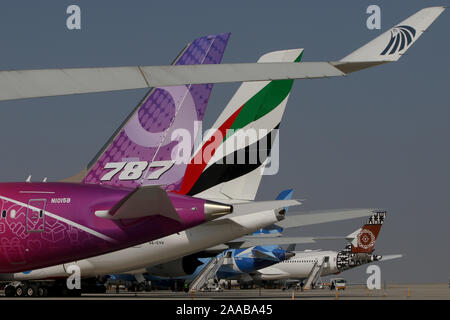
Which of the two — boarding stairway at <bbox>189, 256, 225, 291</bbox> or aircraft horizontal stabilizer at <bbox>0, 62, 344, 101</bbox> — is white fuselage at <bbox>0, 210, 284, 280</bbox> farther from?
boarding stairway at <bbox>189, 256, 225, 291</bbox>

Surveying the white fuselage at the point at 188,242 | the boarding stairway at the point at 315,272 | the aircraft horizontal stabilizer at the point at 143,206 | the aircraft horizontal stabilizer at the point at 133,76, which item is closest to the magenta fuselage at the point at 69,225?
the aircraft horizontal stabilizer at the point at 143,206

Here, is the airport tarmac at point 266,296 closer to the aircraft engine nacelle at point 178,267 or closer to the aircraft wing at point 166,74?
the aircraft engine nacelle at point 178,267

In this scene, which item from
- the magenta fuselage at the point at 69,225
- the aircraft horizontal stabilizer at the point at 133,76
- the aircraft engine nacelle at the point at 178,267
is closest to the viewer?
the aircraft horizontal stabilizer at the point at 133,76

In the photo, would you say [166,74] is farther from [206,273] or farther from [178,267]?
[206,273]

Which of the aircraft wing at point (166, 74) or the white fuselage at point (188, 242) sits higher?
the white fuselage at point (188, 242)

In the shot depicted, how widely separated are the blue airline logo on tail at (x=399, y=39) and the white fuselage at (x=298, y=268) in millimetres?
66342

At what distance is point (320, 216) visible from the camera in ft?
84.7

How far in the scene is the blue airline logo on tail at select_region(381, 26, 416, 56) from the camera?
777cm

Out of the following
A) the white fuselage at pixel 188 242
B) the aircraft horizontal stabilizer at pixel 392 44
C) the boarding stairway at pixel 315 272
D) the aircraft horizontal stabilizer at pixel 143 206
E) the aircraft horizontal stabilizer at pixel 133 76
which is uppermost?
the boarding stairway at pixel 315 272

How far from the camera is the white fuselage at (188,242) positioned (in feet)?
80.0

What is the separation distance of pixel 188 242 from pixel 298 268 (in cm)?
5197

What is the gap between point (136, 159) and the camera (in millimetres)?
22797
